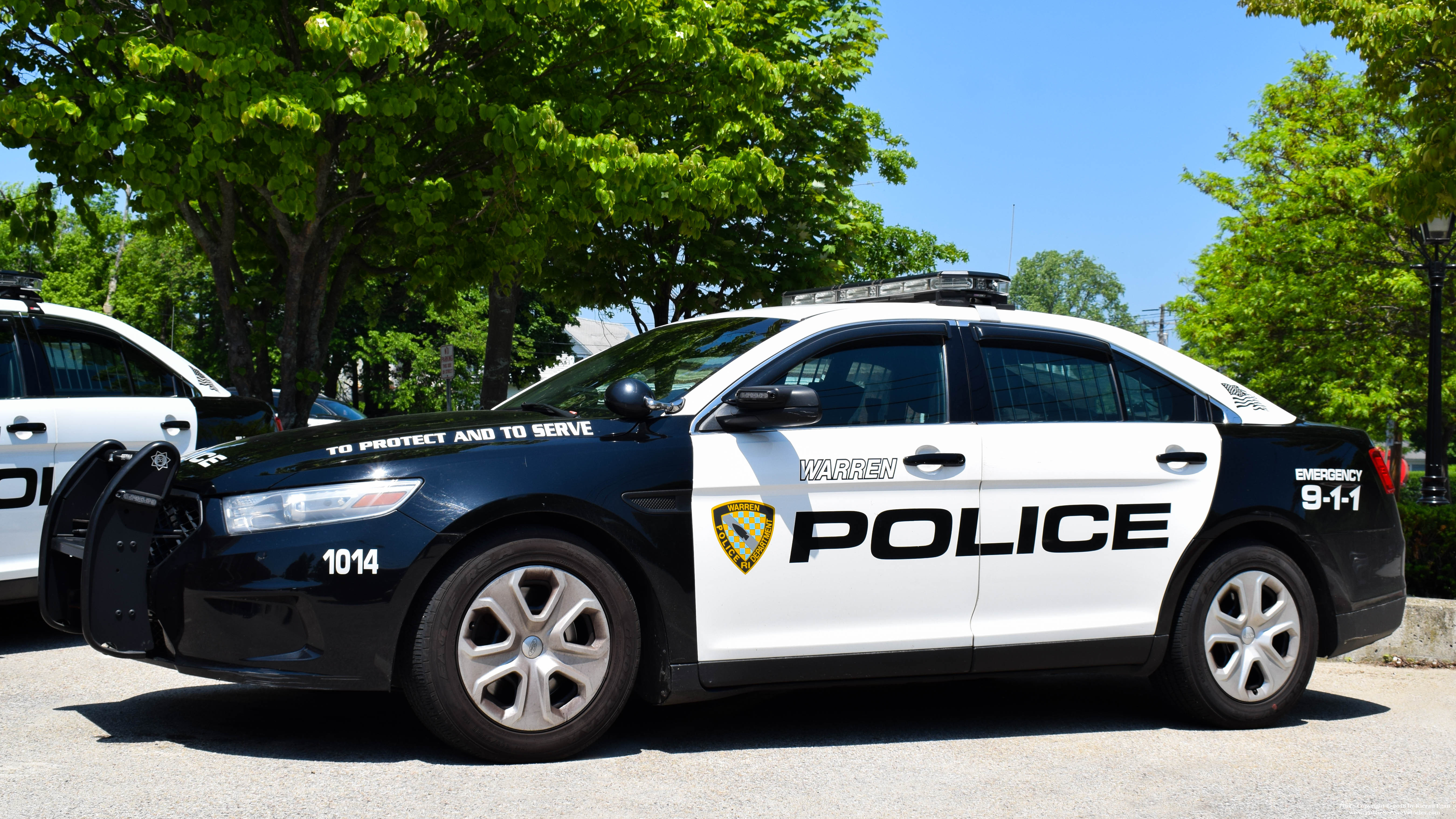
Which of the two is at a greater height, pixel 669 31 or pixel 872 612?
pixel 669 31

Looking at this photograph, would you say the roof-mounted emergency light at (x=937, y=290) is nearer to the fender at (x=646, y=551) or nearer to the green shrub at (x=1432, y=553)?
the fender at (x=646, y=551)

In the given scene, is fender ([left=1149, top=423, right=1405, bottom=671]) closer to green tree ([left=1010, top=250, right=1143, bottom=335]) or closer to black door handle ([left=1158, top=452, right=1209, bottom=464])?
black door handle ([left=1158, top=452, right=1209, bottom=464])

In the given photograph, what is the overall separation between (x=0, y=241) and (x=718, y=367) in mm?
37486

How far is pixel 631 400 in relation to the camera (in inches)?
186

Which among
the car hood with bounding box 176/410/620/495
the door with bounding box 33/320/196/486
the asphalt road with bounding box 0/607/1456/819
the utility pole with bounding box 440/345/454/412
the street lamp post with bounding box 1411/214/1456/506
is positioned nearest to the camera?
the asphalt road with bounding box 0/607/1456/819

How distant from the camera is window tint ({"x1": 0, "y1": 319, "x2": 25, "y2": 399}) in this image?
6.79 metres

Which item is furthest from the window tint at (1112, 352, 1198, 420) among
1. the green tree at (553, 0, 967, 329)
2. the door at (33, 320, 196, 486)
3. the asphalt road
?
the green tree at (553, 0, 967, 329)

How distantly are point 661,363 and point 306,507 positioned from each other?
1.64 meters

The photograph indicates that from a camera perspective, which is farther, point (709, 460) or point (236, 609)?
point (709, 460)

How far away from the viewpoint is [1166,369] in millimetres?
5777

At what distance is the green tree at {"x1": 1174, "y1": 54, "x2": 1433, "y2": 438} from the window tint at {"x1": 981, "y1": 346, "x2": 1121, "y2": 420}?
2068cm

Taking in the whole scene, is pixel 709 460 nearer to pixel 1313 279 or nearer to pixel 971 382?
pixel 971 382

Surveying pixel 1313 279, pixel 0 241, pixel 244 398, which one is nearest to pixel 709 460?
pixel 244 398

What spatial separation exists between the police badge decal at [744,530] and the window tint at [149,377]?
4.18 m
